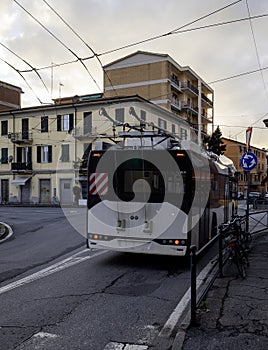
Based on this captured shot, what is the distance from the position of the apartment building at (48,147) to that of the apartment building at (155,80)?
7008 millimetres

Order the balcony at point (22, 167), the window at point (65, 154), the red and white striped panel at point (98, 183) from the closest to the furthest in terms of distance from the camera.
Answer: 1. the red and white striped panel at point (98, 183)
2. the window at point (65, 154)
3. the balcony at point (22, 167)

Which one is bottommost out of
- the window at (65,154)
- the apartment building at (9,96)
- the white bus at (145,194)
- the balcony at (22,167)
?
the white bus at (145,194)

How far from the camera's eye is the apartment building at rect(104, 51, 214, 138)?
4462cm

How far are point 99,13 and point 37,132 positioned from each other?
32.1 m

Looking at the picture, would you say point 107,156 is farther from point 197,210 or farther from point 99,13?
point 99,13

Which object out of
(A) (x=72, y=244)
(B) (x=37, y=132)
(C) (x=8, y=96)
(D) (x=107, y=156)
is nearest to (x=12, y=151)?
(B) (x=37, y=132)

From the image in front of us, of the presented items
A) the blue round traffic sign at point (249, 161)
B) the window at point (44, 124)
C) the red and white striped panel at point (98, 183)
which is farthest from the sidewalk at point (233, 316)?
the window at point (44, 124)

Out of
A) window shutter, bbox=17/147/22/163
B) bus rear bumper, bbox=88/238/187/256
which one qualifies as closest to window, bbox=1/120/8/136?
window shutter, bbox=17/147/22/163

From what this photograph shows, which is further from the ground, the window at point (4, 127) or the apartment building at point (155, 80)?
the apartment building at point (155, 80)

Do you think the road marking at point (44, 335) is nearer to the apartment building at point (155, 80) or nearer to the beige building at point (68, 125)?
the beige building at point (68, 125)

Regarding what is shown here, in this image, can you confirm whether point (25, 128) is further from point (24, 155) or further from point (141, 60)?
point (141, 60)

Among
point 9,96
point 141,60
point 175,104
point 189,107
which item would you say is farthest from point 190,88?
point 9,96

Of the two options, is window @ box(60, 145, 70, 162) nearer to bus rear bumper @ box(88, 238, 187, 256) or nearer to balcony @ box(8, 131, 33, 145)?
balcony @ box(8, 131, 33, 145)

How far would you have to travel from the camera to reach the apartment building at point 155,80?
44.6m
